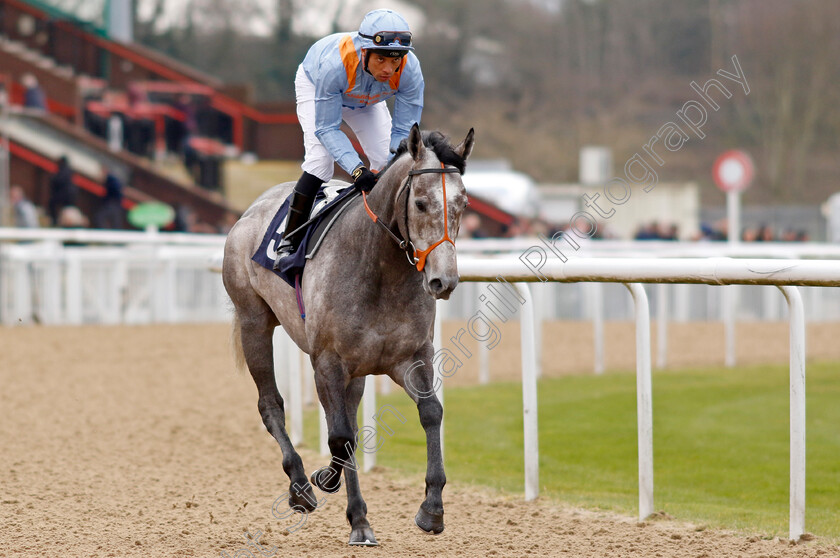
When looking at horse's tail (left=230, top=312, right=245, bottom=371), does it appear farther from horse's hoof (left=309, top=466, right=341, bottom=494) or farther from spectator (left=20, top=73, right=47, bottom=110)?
spectator (left=20, top=73, right=47, bottom=110)

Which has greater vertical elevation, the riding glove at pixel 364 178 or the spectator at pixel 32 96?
the spectator at pixel 32 96

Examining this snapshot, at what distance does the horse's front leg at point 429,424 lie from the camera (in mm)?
4277

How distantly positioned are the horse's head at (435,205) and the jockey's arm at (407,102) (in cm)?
46

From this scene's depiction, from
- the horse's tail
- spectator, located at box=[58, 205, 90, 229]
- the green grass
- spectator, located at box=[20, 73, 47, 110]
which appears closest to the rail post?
the green grass

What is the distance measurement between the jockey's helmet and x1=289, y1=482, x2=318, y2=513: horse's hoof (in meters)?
1.84

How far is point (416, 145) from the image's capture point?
13.8 feet

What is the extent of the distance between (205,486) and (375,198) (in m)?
1.97

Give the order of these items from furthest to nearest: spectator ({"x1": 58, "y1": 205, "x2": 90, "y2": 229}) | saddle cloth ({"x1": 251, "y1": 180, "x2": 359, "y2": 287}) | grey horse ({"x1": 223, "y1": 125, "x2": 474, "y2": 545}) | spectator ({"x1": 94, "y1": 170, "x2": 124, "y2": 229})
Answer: spectator ({"x1": 94, "y1": 170, "x2": 124, "y2": 229}), spectator ({"x1": 58, "y1": 205, "x2": 90, "y2": 229}), saddle cloth ({"x1": 251, "y1": 180, "x2": 359, "y2": 287}), grey horse ({"x1": 223, "y1": 125, "x2": 474, "y2": 545})

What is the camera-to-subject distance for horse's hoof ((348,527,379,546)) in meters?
4.43

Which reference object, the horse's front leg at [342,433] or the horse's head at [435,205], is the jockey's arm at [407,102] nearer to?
the horse's head at [435,205]

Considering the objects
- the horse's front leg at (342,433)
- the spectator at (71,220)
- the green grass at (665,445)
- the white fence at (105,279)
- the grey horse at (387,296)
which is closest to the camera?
the grey horse at (387,296)

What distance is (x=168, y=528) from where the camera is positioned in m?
4.74

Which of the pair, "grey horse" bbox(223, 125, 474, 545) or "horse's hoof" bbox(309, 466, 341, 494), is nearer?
"grey horse" bbox(223, 125, 474, 545)

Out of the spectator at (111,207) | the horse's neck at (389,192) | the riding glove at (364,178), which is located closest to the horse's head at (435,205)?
the horse's neck at (389,192)
